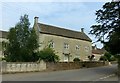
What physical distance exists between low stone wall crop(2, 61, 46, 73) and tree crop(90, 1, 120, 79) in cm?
992

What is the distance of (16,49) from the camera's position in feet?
139

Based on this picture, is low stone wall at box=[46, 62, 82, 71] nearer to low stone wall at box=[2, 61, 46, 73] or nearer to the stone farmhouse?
low stone wall at box=[2, 61, 46, 73]

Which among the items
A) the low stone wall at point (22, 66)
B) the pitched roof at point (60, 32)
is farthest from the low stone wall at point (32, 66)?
the pitched roof at point (60, 32)

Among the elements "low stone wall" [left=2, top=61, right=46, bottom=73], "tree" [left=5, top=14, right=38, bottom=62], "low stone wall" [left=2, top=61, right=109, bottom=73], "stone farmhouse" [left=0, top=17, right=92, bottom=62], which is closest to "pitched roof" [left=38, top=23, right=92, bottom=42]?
"stone farmhouse" [left=0, top=17, right=92, bottom=62]

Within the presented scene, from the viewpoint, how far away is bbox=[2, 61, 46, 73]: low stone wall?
37250 mm

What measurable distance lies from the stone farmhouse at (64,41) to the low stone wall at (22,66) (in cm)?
1905

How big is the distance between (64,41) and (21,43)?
28.2m

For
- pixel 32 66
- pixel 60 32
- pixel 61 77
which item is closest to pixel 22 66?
pixel 32 66

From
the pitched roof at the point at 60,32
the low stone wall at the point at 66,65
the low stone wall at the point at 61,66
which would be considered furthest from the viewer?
the pitched roof at the point at 60,32

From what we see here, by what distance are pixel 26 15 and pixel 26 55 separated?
6.05 metres

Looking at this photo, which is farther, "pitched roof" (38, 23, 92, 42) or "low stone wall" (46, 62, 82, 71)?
"pitched roof" (38, 23, 92, 42)

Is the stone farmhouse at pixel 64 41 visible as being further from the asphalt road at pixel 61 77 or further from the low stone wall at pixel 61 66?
the asphalt road at pixel 61 77

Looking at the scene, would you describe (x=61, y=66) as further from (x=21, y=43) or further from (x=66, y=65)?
(x=21, y=43)

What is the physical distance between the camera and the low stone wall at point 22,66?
122 feet
